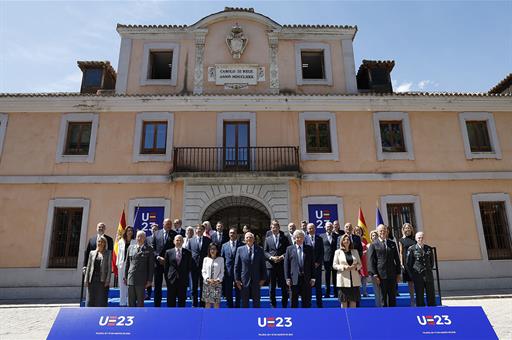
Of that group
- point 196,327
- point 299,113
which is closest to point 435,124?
point 299,113

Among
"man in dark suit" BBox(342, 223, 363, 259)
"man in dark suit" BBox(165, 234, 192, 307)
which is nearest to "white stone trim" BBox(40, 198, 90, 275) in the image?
"man in dark suit" BBox(165, 234, 192, 307)

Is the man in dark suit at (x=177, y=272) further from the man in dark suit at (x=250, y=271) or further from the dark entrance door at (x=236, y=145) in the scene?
the dark entrance door at (x=236, y=145)

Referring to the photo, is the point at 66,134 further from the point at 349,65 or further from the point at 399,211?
the point at 399,211

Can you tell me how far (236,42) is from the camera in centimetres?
1373

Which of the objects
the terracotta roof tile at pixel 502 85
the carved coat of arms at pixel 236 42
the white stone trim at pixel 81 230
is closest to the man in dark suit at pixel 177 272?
the white stone trim at pixel 81 230

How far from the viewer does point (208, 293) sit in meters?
6.58

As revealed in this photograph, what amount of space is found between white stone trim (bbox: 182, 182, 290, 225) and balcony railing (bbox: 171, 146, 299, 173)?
499mm

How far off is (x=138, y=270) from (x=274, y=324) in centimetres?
310

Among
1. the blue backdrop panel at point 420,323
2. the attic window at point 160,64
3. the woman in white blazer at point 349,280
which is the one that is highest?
the attic window at point 160,64

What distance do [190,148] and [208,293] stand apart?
21.8 feet

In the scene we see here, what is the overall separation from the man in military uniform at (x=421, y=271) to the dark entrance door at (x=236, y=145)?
668cm

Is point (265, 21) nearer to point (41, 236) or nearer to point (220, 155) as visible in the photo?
point (220, 155)

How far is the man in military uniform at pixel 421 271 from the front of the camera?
21.7 ft

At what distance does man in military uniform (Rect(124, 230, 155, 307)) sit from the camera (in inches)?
256
